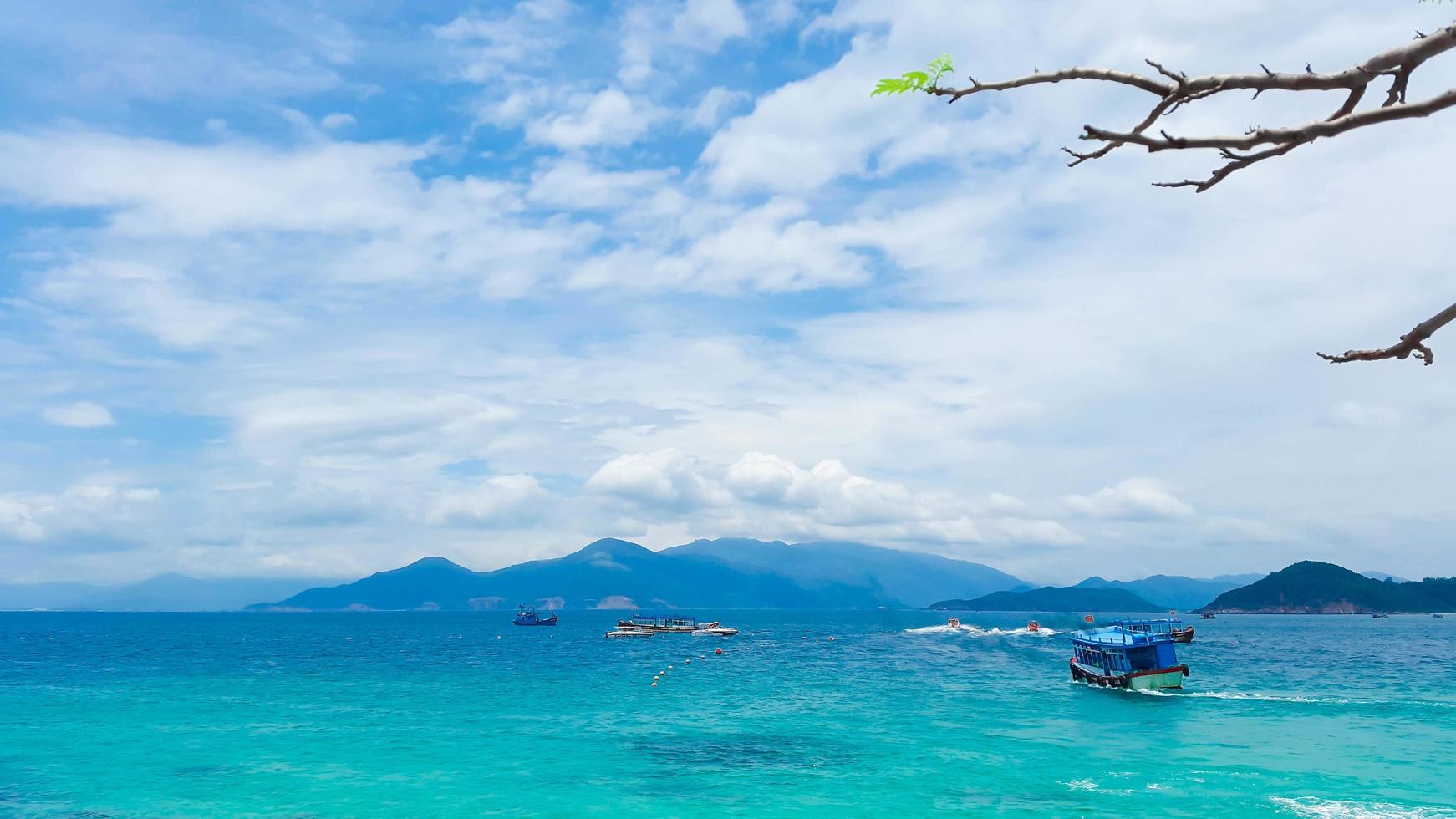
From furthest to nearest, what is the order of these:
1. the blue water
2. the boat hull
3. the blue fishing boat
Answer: the blue fishing boat, the boat hull, the blue water

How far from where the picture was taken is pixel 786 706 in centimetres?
6475

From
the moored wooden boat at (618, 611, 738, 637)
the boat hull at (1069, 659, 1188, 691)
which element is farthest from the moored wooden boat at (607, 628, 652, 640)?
the boat hull at (1069, 659, 1188, 691)

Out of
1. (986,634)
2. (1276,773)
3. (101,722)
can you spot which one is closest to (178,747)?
(101,722)

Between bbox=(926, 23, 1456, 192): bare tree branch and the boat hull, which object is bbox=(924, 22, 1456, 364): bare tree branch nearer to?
bbox=(926, 23, 1456, 192): bare tree branch

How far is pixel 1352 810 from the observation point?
111 ft

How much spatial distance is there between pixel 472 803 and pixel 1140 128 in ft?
126

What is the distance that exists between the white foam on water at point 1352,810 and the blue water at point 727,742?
22 cm

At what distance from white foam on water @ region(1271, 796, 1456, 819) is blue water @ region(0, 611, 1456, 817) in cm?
22

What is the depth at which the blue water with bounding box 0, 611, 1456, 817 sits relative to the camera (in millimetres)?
36375

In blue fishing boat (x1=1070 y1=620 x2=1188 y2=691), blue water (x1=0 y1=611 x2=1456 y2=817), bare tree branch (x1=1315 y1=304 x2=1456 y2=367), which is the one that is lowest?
blue water (x1=0 y1=611 x2=1456 y2=817)

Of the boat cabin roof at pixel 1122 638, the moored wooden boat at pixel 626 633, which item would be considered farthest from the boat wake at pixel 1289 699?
the moored wooden boat at pixel 626 633

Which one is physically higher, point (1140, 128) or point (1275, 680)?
point (1140, 128)

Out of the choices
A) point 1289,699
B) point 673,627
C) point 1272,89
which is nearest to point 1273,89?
point 1272,89

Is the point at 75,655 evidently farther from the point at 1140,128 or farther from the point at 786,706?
the point at 1140,128
